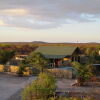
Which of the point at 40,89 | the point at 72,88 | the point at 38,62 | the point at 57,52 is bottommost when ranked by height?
the point at 72,88

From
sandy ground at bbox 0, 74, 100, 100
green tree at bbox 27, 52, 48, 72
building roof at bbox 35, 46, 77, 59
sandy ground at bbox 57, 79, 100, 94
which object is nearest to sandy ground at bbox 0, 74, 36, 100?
sandy ground at bbox 0, 74, 100, 100

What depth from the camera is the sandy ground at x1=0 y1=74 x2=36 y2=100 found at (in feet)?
73.9

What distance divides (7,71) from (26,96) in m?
19.6

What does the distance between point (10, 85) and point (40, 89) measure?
1060cm

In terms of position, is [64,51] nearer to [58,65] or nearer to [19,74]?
[58,65]

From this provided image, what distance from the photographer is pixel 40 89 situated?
1620 centimetres

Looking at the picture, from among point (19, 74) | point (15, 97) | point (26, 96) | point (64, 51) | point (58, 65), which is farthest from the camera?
point (64, 51)

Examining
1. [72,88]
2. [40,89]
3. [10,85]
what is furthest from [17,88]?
[40,89]

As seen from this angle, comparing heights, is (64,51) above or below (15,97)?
above

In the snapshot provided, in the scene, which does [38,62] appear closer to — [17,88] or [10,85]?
[10,85]

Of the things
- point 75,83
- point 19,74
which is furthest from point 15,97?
point 19,74

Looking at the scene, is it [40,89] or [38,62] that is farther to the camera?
[38,62]

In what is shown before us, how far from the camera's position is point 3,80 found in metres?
29.2

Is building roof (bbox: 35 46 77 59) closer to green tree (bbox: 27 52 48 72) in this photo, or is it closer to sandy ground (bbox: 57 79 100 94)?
green tree (bbox: 27 52 48 72)
